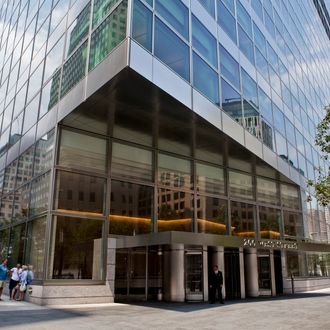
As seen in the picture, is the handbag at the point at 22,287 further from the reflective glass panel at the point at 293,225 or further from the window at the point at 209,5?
the reflective glass panel at the point at 293,225

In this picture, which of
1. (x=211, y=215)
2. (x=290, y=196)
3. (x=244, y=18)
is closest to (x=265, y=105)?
(x=244, y=18)

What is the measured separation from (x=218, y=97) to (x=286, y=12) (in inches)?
790

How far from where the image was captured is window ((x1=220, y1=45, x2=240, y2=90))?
19.1 metres

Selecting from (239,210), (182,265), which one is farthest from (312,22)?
(182,265)

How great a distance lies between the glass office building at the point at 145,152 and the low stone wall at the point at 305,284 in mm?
165

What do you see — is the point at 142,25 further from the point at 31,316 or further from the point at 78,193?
the point at 31,316

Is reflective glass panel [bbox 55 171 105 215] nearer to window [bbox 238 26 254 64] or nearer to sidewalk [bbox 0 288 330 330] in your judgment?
sidewalk [bbox 0 288 330 330]

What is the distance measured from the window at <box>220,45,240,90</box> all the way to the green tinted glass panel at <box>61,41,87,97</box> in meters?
6.95

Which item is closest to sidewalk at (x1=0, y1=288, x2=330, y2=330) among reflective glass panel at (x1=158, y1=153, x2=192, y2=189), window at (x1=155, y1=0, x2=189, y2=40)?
reflective glass panel at (x1=158, y1=153, x2=192, y2=189)

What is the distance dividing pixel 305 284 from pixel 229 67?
16333 mm

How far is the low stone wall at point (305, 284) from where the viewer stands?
24547 millimetres

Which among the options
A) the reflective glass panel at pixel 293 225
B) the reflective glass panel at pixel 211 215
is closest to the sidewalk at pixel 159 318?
the reflective glass panel at pixel 211 215

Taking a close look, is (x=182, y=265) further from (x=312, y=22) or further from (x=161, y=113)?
(x=312, y=22)

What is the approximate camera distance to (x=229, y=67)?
1980cm
